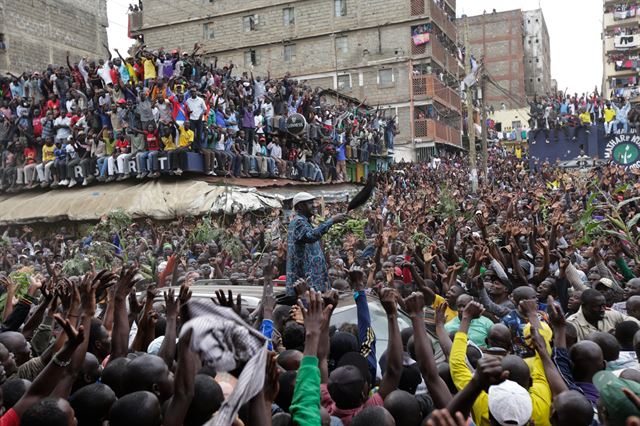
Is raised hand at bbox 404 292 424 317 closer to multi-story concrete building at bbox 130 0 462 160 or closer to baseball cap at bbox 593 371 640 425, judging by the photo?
baseball cap at bbox 593 371 640 425

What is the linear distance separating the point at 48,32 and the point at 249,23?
13894 mm

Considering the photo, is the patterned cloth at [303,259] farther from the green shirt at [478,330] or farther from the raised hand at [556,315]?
the raised hand at [556,315]

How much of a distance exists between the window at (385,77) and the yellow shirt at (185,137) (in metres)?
21.5

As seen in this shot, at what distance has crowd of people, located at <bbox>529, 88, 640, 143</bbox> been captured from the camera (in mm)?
26797

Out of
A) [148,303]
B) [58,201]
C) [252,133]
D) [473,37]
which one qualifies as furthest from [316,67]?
[148,303]

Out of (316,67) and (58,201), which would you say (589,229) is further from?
(316,67)

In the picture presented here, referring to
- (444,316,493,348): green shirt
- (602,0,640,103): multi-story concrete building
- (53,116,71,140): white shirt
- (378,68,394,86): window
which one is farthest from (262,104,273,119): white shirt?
(602,0,640,103): multi-story concrete building

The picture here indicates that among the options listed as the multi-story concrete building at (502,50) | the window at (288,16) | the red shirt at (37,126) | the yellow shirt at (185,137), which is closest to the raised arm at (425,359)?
the yellow shirt at (185,137)

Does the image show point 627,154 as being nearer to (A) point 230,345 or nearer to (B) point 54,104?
(B) point 54,104

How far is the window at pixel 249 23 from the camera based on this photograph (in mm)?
40500

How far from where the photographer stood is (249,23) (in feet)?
133

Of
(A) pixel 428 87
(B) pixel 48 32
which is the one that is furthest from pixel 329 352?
(A) pixel 428 87

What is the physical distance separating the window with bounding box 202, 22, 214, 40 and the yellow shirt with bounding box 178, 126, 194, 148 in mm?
25190

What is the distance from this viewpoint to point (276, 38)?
3988 centimetres
